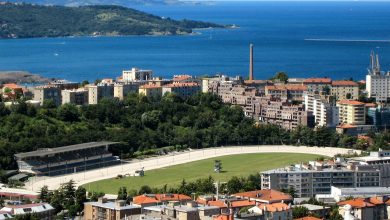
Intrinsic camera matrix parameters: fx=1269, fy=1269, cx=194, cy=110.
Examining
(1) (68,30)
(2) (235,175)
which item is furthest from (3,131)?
(1) (68,30)

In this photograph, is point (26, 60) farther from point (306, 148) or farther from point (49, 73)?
point (306, 148)

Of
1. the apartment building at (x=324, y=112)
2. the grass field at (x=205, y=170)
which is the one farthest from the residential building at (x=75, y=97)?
the grass field at (x=205, y=170)

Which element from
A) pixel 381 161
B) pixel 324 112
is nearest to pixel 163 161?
pixel 381 161

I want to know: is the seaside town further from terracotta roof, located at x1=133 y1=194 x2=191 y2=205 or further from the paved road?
the paved road

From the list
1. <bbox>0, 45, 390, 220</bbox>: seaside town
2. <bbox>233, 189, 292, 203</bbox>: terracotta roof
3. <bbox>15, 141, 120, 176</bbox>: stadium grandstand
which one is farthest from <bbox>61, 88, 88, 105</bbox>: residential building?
<bbox>233, 189, 292, 203</bbox>: terracotta roof

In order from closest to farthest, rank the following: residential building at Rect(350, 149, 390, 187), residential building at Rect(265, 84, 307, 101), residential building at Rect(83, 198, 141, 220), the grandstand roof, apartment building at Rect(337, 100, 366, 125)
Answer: residential building at Rect(83, 198, 141, 220)
residential building at Rect(350, 149, 390, 187)
the grandstand roof
apartment building at Rect(337, 100, 366, 125)
residential building at Rect(265, 84, 307, 101)

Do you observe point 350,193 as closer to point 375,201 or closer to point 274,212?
point 375,201
